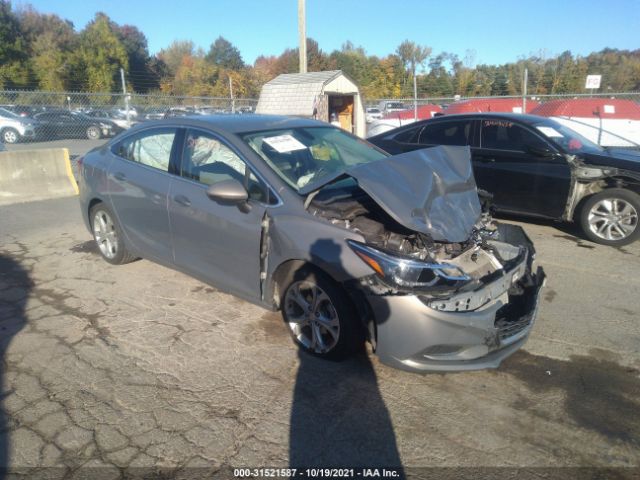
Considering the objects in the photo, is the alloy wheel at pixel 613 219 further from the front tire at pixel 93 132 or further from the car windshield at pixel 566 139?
the front tire at pixel 93 132

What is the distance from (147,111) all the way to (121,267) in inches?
641

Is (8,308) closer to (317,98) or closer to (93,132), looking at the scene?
(317,98)

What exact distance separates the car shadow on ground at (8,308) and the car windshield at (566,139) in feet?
20.9

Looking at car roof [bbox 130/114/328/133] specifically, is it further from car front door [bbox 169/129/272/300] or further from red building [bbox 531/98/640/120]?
red building [bbox 531/98/640/120]

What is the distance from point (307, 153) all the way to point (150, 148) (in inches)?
64.5

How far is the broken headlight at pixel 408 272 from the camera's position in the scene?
2711 mm

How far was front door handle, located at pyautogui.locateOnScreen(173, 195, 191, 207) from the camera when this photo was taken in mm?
3806

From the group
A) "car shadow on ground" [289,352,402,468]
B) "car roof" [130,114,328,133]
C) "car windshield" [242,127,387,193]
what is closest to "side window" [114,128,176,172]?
"car roof" [130,114,328,133]

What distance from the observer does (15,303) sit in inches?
166

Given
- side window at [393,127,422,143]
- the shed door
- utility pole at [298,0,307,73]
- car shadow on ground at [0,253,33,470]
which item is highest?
utility pole at [298,0,307,73]

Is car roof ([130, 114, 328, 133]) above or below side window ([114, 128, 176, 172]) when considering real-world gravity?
above

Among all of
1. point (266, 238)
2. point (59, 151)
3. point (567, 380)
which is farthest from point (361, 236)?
point (59, 151)

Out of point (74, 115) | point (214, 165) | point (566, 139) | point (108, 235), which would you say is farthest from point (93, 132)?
point (566, 139)

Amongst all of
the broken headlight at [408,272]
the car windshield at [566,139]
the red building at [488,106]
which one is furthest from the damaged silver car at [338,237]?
the red building at [488,106]
